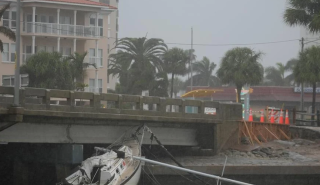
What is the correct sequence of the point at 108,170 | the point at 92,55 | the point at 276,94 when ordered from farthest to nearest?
the point at 276,94
the point at 92,55
the point at 108,170

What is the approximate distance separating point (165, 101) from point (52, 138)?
203 inches

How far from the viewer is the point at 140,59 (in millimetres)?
62500

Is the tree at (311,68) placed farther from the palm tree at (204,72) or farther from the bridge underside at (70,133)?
the palm tree at (204,72)

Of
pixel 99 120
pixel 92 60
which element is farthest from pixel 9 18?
pixel 99 120

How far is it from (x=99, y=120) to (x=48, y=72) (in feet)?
76.2

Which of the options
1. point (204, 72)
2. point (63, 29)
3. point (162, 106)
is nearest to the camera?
point (162, 106)

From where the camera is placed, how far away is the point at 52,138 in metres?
21.9

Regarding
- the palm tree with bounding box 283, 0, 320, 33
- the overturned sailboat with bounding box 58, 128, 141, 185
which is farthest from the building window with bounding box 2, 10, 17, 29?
the overturned sailboat with bounding box 58, 128, 141, 185

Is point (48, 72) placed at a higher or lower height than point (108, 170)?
higher

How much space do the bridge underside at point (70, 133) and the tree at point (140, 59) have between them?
36.7m

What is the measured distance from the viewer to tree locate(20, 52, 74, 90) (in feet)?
147

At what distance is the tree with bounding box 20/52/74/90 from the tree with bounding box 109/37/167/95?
638 inches

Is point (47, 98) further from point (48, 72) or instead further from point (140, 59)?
point (140, 59)

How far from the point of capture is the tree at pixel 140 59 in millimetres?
62312
